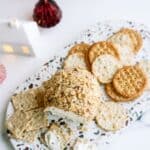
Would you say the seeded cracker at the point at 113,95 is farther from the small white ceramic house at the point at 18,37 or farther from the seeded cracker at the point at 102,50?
the small white ceramic house at the point at 18,37

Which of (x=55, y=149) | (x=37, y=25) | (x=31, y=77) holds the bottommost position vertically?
(x=55, y=149)

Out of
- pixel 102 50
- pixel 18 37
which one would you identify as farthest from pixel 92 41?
pixel 18 37

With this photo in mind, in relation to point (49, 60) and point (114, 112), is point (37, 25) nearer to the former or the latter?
point (49, 60)

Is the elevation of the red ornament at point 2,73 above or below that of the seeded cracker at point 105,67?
above

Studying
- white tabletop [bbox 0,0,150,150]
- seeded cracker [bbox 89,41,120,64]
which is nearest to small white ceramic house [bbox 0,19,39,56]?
white tabletop [bbox 0,0,150,150]


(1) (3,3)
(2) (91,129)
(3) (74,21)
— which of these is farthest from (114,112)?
(1) (3,3)

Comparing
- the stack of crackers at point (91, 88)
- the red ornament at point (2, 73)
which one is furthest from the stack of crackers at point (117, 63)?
the red ornament at point (2, 73)
